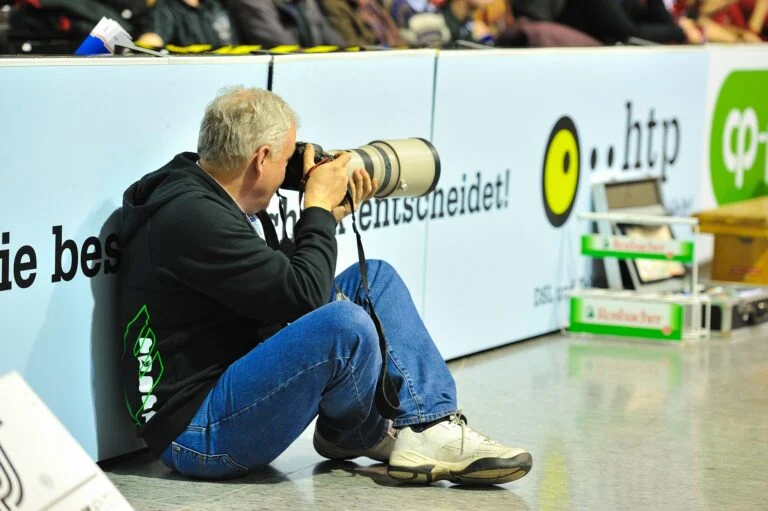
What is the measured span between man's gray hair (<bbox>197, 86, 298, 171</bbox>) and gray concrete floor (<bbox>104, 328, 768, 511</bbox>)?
0.84 meters

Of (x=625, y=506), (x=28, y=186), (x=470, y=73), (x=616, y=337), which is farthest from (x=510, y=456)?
(x=616, y=337)

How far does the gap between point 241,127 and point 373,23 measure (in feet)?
15.5

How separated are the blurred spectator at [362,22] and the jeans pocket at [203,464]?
14.1 ft

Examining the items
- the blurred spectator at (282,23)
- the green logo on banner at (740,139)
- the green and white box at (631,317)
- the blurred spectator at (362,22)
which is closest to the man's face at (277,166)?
the green and white box at (631,317)

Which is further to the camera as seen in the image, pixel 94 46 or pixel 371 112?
pixel 371 112

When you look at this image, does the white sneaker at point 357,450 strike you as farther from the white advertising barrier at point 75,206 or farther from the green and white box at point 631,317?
the green and white box at point 631,317

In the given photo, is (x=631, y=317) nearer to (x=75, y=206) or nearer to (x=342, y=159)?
(x=342, y=159)

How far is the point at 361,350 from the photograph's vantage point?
3.25 metres

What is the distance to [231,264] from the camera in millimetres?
3223

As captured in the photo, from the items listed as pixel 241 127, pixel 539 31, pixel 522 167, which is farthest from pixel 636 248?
pixel 241 127

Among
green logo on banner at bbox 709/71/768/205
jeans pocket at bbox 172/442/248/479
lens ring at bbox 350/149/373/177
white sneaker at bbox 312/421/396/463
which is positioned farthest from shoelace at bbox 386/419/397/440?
green logo on banner at bbox 709/71/768/205

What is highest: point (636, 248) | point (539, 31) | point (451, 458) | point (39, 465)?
point (539, 31)

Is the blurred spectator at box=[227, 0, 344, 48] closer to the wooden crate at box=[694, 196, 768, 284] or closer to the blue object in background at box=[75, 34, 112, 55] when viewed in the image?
the wooden crate at box=[694, 196, 768, 284]

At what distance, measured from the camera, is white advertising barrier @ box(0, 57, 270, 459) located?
10.9 feet
